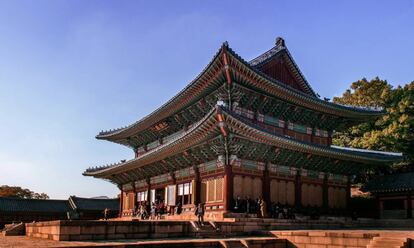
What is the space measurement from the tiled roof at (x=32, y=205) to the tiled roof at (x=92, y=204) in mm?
1044

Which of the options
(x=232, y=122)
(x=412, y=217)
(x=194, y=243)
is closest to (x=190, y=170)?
(x=232, y=122)

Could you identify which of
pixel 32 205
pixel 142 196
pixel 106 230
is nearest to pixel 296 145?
pixel 106 230

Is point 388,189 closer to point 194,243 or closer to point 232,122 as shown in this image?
point 232,122

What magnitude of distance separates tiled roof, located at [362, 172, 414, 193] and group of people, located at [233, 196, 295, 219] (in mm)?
10100

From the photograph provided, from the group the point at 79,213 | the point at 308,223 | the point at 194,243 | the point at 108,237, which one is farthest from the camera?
the point at 79,213

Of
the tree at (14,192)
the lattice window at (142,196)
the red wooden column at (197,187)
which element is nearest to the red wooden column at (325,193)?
the red wooden column at (197,187)

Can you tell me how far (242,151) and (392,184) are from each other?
47.9ft

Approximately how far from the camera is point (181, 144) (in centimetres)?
2966

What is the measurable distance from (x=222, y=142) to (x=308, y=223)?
7.82m

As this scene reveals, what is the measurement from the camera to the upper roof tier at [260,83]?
2811 cm

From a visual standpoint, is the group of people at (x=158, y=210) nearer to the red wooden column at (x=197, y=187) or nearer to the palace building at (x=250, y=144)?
the palace building at (x=250, y=144)

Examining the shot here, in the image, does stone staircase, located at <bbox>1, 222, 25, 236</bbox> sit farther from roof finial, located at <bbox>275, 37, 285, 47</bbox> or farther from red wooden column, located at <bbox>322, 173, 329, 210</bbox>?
roof finial, located at <bbox>275, 37, 285, 47</bbox>

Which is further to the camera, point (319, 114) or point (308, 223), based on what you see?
point (319, 114)

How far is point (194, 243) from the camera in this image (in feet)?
56.9
